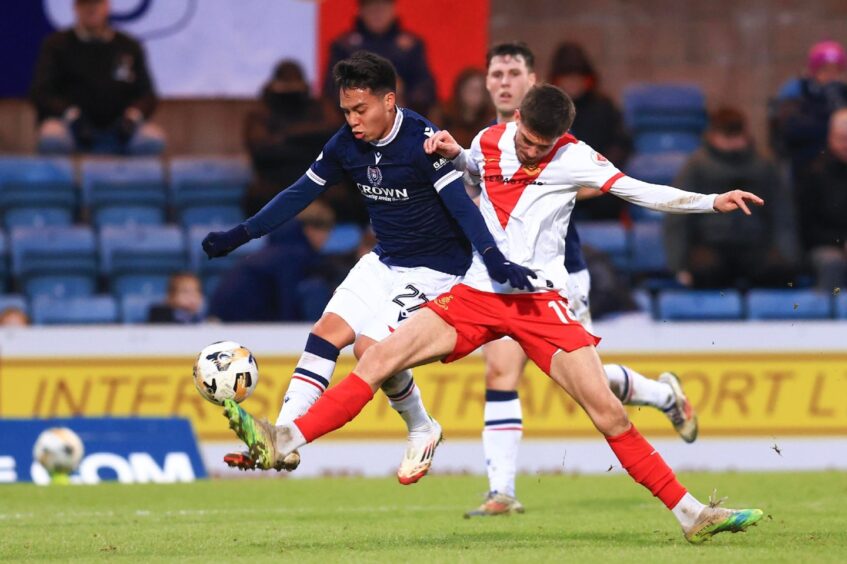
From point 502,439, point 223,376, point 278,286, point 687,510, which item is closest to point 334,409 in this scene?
point 223,376

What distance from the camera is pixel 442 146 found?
24.4 feet

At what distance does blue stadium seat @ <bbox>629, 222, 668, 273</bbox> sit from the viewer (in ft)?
47.4

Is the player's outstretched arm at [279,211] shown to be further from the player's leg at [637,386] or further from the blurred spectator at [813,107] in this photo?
the blurred spectator at [813,107]

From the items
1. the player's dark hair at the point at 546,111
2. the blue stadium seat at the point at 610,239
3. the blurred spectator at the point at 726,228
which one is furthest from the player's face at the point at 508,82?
the blue stadium seat at the point at 610,239

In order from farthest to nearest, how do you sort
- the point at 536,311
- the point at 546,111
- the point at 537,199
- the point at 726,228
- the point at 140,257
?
the point at 140,257
the point at 726,228
the point at 537,199
the point at 536,311
the point at 546,111

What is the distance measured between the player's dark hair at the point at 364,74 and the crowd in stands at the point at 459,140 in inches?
213

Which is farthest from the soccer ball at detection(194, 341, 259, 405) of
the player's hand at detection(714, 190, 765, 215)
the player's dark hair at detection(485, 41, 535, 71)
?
the player's dark hair at detection(485, 41, 535, 71)

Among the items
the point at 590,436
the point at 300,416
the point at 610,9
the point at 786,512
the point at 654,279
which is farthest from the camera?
the point at 610,9

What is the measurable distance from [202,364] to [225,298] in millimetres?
5579

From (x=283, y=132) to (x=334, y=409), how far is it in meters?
7.84

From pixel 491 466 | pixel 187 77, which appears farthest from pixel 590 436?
pixel 187 77

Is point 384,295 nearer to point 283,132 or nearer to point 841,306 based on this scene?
point 841,306

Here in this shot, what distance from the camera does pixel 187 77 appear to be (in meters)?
15.6

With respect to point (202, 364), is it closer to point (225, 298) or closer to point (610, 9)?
point (225, 298)
